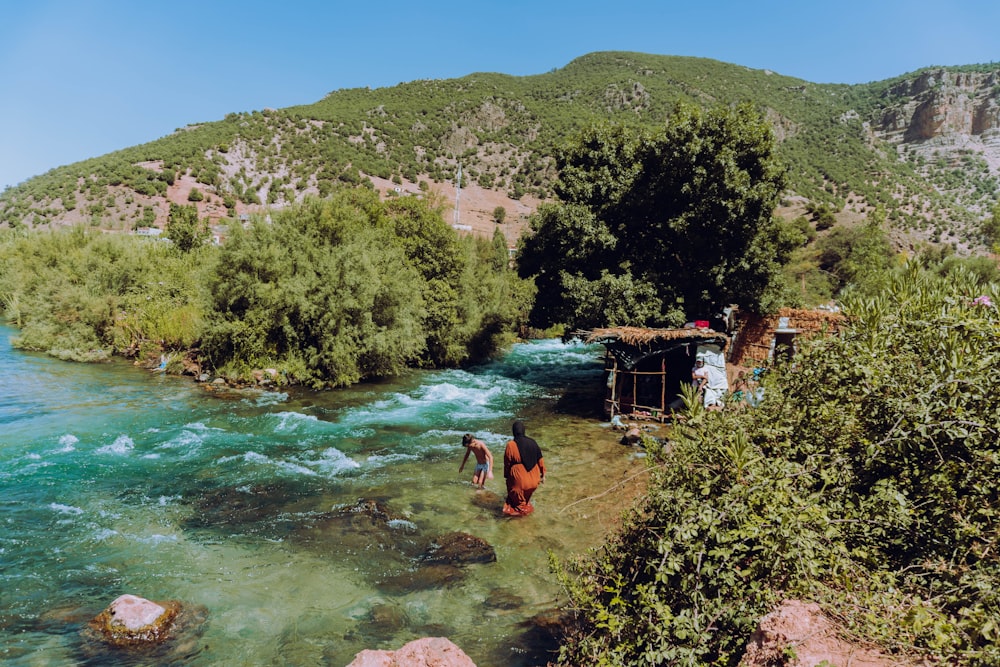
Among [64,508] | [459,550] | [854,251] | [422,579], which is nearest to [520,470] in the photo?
[459,550]

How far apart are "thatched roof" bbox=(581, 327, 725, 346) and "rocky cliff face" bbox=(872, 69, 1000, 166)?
10081 cm

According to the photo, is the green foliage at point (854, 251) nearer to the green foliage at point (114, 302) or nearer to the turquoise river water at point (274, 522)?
the turquoise river water at point (274, 522)

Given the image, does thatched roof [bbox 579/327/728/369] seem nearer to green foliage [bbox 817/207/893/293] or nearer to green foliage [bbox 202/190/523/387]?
green foliage [bbox 202/190/523/387]

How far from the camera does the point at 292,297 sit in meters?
18.3

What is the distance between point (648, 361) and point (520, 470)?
10620mm

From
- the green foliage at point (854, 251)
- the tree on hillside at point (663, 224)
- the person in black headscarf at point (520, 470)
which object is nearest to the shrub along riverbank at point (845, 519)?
the person in black headscarf at point (520, 470)

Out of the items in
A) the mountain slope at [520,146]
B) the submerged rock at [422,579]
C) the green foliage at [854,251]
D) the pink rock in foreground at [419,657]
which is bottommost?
the submerged rock at [422,579]

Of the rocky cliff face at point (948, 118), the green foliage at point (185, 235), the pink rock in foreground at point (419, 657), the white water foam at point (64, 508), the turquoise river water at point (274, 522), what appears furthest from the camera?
the rocky cliff face at point (948, 118)

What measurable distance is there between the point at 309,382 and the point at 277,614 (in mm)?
13415

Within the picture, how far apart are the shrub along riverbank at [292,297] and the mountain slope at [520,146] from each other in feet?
114

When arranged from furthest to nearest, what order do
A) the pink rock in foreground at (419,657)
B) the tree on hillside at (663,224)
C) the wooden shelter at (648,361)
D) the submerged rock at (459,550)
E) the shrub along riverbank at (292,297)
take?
the shrub along riverbank at (292,297)
the tree on hillside at (663,224)
the wooden shelter at (648,361)
the submerged rock at (459,550)
the pink rock in foreground at (419,657)

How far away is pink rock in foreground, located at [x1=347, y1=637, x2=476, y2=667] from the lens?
13.9 feet

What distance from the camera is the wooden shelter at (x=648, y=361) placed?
15453mm

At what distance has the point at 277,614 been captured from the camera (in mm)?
6270
